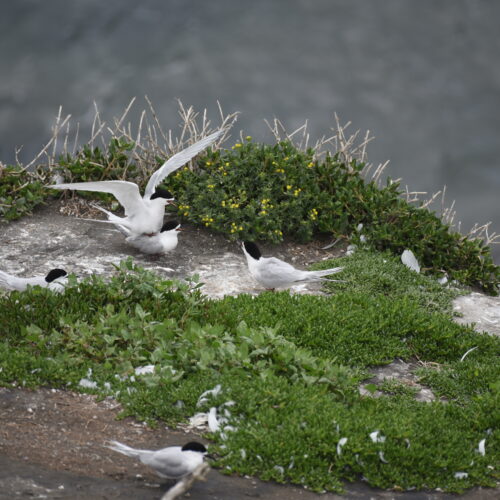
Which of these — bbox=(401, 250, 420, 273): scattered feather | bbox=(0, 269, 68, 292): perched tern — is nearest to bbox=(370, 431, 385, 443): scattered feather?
bbox=(0, 269, 68, 292): perched tern

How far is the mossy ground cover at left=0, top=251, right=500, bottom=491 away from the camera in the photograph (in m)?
5.81

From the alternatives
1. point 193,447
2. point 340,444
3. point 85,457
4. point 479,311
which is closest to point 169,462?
point 193,447

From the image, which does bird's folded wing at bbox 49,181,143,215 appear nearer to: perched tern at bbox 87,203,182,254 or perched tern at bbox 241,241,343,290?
perched tern at bbox 87,203,182,254

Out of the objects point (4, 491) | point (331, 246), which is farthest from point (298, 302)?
point (4, 491)

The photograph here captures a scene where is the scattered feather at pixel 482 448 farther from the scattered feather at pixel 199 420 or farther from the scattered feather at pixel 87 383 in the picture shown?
the scattered feather at pixel 87 383

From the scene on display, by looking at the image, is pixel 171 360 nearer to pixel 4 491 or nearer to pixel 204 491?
pixel 204 491

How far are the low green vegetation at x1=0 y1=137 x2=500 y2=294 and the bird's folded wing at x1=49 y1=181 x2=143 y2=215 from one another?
1297mm

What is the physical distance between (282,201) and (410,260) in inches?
82.3

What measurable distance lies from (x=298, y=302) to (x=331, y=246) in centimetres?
317

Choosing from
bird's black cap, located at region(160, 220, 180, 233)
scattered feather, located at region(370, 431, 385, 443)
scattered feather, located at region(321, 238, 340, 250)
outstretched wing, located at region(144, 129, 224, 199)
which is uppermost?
outstretched wing, located at region(144, 129, 224, 199)

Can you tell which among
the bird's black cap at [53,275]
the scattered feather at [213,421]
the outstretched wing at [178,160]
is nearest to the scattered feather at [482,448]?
the scattered feather at [213,421]

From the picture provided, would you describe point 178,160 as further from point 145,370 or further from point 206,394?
point 206,394

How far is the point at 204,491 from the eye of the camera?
5.21m

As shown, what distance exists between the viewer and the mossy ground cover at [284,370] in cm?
581
